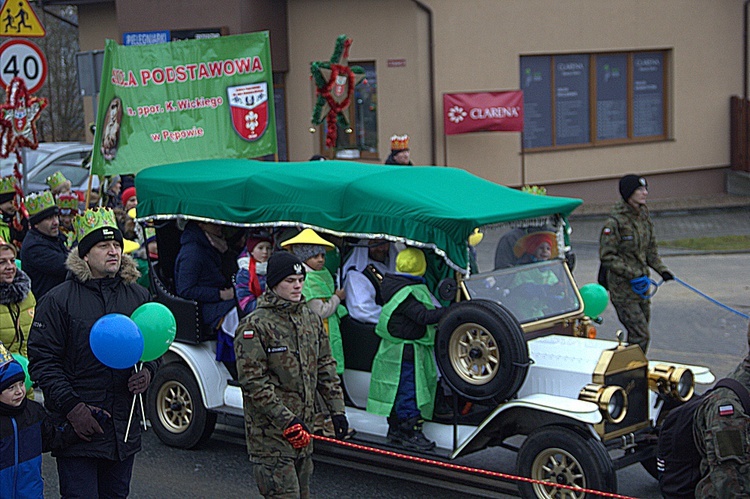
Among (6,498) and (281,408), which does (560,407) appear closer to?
(281,408)

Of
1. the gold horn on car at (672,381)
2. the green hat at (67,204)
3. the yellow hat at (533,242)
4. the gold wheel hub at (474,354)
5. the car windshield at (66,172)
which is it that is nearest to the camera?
the gold wheel hub at (474,354)

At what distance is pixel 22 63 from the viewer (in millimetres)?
12516

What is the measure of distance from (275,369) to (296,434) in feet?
1.31

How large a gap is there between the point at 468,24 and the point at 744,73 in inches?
279

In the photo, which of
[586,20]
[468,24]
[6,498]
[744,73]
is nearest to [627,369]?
[6,498]

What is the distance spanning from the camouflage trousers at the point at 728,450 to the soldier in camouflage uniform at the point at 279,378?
87.8 inches

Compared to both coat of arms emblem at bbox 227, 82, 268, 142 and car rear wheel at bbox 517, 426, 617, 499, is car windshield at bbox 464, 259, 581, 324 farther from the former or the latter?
coat of arms emblem at bbox 227, 82, 268, 142

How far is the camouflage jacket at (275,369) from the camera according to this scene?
17.8 ft

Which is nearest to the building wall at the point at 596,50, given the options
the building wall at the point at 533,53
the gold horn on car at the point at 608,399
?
the building wall at the point at 533,53

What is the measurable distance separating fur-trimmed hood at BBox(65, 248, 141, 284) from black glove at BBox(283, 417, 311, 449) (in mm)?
1193

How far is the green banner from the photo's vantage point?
8.76 m

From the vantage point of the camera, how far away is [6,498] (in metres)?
4.79

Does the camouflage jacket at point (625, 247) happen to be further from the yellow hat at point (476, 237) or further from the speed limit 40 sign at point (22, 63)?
the speed limit 40 sign at point (22, 63)

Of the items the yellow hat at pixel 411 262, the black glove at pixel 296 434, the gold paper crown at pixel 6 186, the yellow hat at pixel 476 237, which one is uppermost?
the gold paper crown at pixel 6 186
